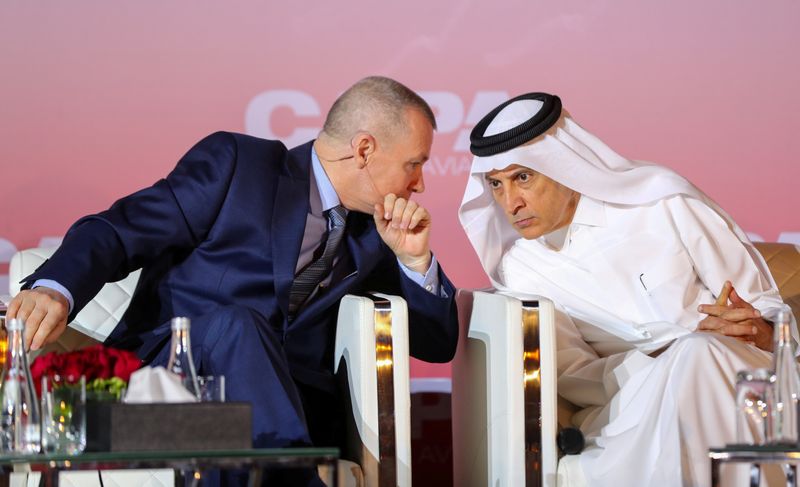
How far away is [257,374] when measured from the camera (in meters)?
3.01

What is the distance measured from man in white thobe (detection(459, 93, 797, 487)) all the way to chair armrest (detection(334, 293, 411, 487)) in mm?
458

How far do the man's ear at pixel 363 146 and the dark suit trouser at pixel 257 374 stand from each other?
2.60 ft

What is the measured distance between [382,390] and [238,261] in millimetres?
636

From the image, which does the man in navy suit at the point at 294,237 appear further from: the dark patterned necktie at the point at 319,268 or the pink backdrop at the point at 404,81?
the pink backdrop at the point at 404,81

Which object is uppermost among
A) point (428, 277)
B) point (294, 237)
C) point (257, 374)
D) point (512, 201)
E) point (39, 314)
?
point (512, 201)

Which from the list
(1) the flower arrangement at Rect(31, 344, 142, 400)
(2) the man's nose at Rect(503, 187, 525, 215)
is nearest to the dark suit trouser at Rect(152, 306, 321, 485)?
(1) the flower arrangement at Rect(31, 344, 142, 400)

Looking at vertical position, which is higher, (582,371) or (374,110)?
(374,110)

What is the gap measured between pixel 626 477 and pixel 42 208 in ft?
7.90

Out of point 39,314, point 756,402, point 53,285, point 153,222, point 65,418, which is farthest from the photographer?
point 153,222

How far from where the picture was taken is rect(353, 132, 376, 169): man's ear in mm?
3752

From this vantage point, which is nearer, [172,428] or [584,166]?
[172,428]

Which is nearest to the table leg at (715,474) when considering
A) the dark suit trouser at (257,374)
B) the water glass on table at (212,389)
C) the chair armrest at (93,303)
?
the dark suit trouser at (257,374)

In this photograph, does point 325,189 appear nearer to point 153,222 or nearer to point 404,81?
point 153,222

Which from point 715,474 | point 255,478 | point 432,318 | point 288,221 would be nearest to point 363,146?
point 288,221
